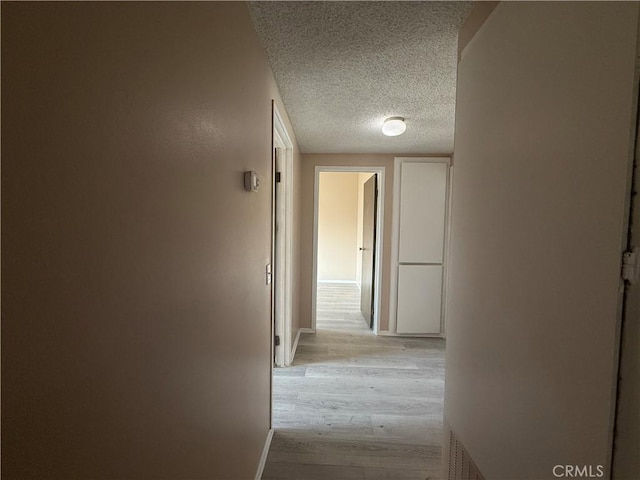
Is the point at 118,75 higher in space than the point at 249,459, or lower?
higher

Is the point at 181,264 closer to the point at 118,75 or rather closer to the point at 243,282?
the point at 118,75

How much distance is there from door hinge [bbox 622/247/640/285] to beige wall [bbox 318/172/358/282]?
6546 millimetres

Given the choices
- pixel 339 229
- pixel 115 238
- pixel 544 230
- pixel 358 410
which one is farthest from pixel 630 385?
pixel 339 229

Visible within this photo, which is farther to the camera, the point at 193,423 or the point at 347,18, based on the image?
the point at 347,18

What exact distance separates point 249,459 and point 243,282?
874 millimetres

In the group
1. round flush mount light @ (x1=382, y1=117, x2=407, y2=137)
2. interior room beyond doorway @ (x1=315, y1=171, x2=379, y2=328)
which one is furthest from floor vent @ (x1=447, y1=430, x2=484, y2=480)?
interior room beyond doorway @ (x1=315, y1=171, x2=379, y2=328)

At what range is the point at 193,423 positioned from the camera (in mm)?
851

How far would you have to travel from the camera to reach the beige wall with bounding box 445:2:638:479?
0.61m

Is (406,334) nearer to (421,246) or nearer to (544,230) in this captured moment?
(421,246)

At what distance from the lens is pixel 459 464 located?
1201 millimetres

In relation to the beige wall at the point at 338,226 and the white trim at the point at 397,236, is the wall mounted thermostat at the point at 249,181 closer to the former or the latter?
the white trim at the point at 397,236

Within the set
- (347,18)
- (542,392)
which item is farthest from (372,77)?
(542,392)

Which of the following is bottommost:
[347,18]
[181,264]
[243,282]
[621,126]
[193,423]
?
[193,423]

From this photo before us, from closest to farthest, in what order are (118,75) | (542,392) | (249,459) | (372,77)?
(118,75) → (542,392) → (249,459) → (372,77)
